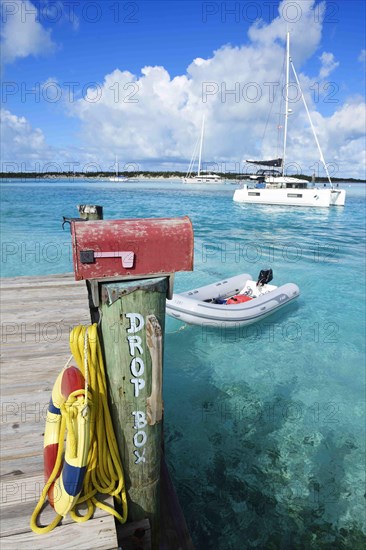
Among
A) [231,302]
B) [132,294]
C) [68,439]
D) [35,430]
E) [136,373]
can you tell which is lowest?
[231,302]

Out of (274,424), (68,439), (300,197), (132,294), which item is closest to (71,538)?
(68,439)

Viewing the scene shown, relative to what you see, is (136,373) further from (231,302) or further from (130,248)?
(231,302)

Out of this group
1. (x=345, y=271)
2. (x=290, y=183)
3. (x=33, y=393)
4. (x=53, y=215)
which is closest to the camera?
(x=33, y=393)

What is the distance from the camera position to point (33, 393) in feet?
9.37

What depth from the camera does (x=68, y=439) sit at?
5.50 feet

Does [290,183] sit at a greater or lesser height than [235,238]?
greater

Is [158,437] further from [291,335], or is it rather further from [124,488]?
[291,335]

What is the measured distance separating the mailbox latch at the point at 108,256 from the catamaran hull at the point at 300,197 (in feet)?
98.5

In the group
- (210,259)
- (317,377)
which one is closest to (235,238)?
(210,259)

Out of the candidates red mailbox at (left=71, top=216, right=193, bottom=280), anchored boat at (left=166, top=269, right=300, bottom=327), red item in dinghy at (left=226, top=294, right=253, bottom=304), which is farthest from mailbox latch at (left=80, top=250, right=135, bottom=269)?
red item in dinghy at (left=226, top=294, right=253, bottom=304)

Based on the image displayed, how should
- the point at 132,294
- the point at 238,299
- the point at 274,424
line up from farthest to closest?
the point at 238,299, the point at 274,424, the point at 132,294

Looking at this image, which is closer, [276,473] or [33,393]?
[33,393]

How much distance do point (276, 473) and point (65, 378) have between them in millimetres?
3014

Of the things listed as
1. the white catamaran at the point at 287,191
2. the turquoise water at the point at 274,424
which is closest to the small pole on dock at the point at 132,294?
the turquoise water at the point at 274,424
